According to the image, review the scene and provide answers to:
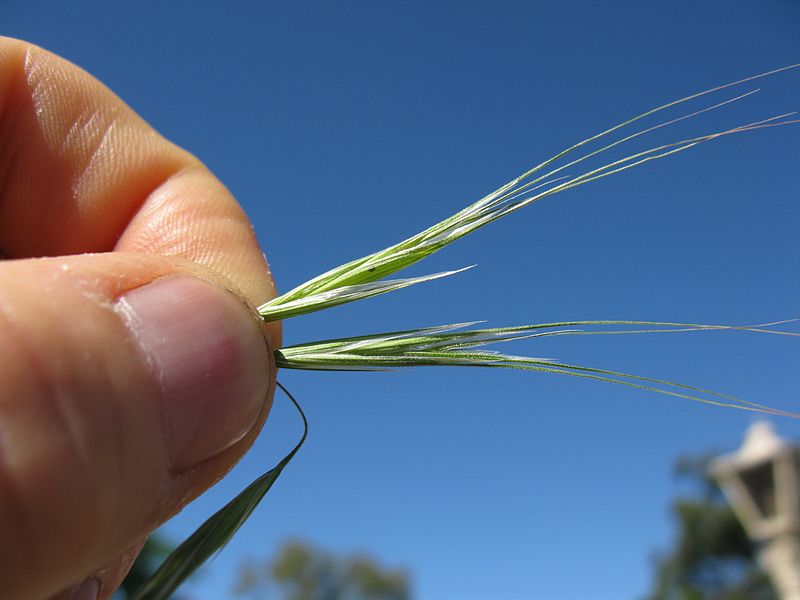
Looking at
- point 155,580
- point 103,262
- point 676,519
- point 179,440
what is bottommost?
point 676,519

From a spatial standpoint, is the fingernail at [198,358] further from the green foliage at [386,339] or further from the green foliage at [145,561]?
the green foliage at [145,561]

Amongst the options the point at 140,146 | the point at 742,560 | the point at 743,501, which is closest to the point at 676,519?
the point at 742,560

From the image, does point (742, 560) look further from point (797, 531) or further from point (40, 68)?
point (40, 68)

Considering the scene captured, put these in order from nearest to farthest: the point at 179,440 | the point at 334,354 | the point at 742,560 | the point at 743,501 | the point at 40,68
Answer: the point at 179,440 < the point at 334,354 < the point at 40,68 < the point at 743,501 < the point at 742,560

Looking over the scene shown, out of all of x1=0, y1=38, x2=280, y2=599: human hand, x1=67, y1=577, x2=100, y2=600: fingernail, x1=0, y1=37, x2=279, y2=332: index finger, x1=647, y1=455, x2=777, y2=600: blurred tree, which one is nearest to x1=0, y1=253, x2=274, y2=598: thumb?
x1=0, y1=38, x2=280, y2=599: human hand

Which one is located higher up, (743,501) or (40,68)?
(40,68)

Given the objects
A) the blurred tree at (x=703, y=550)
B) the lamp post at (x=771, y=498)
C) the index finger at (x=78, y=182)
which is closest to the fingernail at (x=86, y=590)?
the index finger at (x=78, y=182)

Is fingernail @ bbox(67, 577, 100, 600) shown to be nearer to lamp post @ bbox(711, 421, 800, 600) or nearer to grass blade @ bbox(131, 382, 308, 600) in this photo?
grass blade @ bbox(131, 382, 308, 600)
